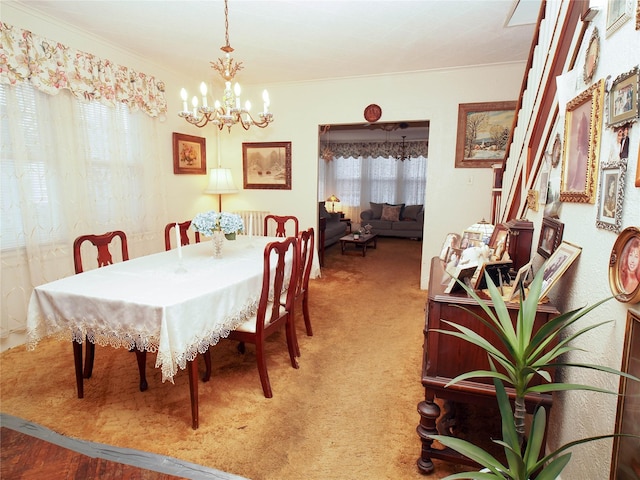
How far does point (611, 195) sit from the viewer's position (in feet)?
3.45

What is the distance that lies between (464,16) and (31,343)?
140 inches

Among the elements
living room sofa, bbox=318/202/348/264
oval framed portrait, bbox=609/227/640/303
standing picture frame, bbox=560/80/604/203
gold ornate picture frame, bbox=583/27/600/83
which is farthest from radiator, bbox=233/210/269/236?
oval framed portrait, bbox=609/227/640/303

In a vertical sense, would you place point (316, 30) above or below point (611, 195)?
above

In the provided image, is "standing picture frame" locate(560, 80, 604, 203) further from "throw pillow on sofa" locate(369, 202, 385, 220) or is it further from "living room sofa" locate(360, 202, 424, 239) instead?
"throw pillow on sofa" locate(369, 202, 385, 220)

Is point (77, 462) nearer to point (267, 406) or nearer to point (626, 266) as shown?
point (267, 406)

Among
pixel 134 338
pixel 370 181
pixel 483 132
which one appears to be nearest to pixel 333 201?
pixel 370 181

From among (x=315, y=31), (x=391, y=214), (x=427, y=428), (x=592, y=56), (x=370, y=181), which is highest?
(x=315, y=31)

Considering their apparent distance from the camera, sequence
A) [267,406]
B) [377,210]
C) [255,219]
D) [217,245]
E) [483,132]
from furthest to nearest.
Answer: [377,210], [255,219], [483,132], [217,245], [267,406]

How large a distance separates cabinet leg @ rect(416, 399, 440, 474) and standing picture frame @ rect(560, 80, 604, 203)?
0.98m

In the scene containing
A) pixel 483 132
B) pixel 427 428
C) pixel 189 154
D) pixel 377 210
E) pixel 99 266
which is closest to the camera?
pixel 427 428

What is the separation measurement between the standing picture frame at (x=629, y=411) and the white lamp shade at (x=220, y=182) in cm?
398

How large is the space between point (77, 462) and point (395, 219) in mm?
7540

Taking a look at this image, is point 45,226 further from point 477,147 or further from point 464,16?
point 477,147

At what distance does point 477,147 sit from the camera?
3.79 meters
